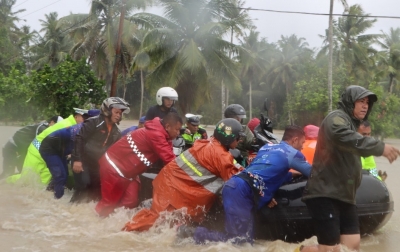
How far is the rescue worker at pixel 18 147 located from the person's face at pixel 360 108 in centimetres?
697

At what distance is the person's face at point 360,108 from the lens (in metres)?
4.26

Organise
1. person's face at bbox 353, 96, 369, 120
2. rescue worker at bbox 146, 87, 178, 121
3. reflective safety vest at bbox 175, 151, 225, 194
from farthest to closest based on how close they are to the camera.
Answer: rescue worker at bbox 146, 87, 178, 121 < reflective safety vest at bbox 175, 151, 225, 194 < person's face at bbox 353, 96, 369, 120

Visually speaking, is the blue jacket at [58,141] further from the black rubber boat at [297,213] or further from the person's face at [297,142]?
the person's face at [297,142]

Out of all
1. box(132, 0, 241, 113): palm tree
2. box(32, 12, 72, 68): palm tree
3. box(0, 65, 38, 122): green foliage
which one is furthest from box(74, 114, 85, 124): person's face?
box(32, 12, 72, 68): palm tree

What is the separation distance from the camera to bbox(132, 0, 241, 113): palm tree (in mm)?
23266

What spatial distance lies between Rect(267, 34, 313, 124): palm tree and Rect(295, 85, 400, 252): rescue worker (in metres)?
47.8

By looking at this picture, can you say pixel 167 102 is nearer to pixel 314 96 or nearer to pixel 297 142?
pixel 297 142

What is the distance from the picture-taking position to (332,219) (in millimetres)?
4160

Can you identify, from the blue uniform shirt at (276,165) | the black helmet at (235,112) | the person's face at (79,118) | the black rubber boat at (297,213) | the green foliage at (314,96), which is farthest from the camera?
the green foliage at (314,96)

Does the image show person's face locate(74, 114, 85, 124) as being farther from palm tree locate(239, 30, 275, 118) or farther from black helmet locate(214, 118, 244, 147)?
palm tree locate(239, 30, 275, 118)

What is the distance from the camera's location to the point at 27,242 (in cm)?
574

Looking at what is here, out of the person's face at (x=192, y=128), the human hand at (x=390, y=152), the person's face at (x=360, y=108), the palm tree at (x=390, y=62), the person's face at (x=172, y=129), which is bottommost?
the palm tree at (x=390, y=62)

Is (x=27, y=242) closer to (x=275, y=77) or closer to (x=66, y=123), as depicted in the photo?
(x=66, y=123)

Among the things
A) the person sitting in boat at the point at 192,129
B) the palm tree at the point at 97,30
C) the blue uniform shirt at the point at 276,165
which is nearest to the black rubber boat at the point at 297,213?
the blue uniform shirt at the point at 276,165
